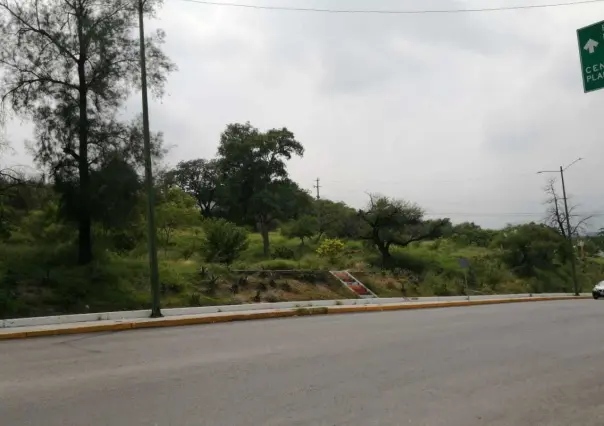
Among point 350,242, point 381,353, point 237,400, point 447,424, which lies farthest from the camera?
point 350,242

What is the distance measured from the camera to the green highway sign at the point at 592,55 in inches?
397

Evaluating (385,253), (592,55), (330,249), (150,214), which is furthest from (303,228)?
(592,55)

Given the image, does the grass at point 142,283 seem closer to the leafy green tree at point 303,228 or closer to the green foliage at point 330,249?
the green foliage at point 330,249

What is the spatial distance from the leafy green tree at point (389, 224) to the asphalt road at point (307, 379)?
33702 millimetres

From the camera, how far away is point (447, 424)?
223 inches

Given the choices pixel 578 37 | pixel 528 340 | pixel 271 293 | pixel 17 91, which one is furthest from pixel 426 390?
pixel 17 91

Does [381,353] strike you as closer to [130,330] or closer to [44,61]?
[130,330]

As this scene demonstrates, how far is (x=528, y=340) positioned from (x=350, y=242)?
140 ft

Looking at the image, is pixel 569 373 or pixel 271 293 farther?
pixel 271 293

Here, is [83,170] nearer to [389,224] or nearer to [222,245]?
[222,245]

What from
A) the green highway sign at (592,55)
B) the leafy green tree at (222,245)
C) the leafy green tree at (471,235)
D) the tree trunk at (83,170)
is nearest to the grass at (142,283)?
the tree trunk at (83,170)

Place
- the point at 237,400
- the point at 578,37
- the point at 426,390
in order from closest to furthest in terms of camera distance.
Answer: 1. the point at 237,400
2. the point at 426,390
3. the point at 578,37

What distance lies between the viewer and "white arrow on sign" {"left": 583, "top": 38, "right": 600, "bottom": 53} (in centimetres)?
1017

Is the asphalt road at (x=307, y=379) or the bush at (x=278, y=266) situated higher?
the bush at (x=278, y=266)
